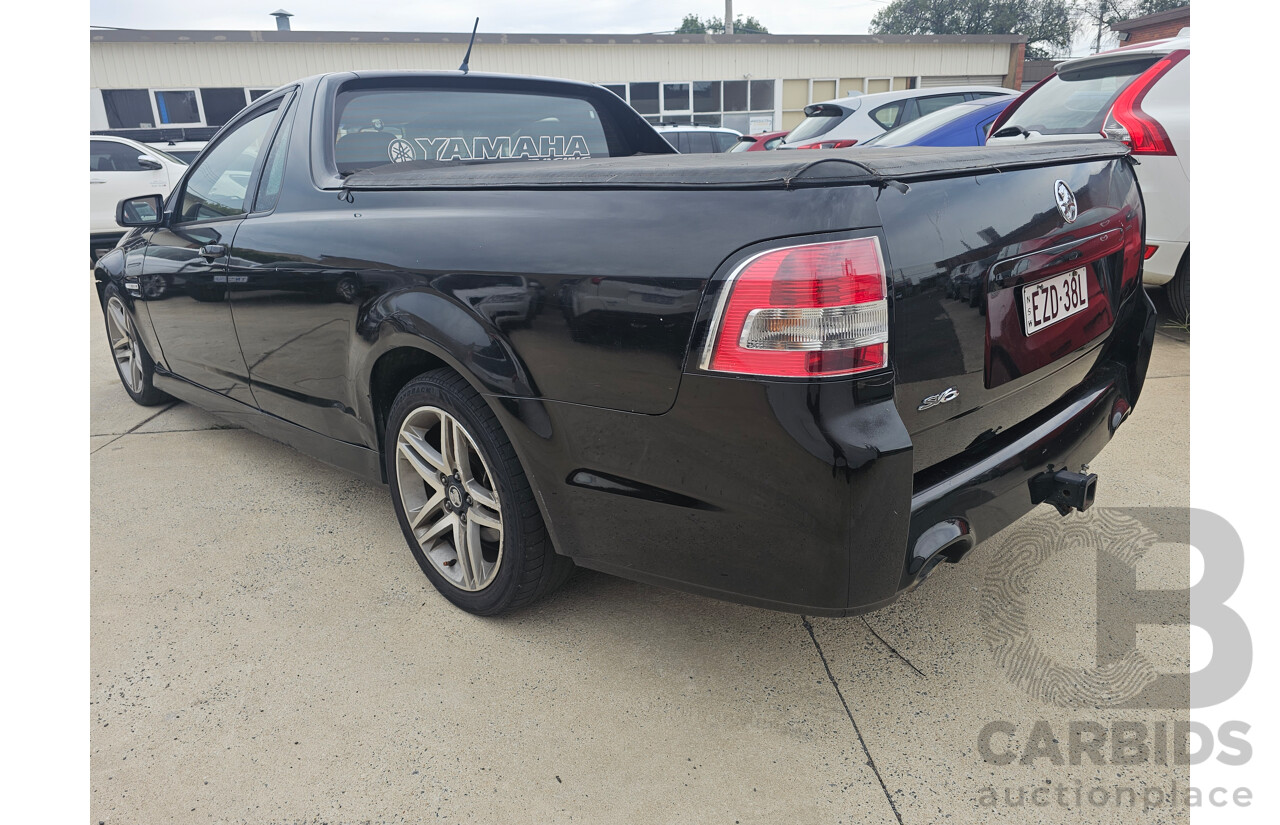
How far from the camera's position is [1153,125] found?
449 centimetres

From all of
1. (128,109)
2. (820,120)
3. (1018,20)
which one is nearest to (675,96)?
(128,109)

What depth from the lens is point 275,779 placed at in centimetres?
187

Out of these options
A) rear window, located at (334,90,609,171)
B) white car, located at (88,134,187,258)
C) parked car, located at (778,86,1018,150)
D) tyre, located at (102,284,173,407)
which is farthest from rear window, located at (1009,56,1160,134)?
white car, located at (88,134,187,258)

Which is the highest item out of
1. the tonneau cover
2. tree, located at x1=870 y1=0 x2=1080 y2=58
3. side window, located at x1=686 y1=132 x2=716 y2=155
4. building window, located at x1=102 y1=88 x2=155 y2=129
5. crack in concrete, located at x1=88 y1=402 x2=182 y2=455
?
tree, located at x1=870 y1=0 x2=1080 y2=58

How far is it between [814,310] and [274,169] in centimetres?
227

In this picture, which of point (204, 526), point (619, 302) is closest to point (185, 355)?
point (204, 526)

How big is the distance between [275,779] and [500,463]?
0.89 metres

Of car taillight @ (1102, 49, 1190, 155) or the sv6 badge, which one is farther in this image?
car taillight @ (1102, 49, 1190, 155)

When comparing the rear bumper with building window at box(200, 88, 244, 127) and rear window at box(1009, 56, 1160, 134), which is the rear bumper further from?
building window at box(200, 88, 244, 127)

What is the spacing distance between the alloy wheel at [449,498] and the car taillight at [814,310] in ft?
3.06

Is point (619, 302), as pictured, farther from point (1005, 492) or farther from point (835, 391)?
point (1005, 492)

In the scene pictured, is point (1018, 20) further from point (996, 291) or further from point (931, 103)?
point (996, 291)

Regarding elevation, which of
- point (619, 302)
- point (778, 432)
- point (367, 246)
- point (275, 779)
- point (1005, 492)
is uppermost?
point (367, 246)

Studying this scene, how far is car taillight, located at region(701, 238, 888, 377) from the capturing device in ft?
5.01
